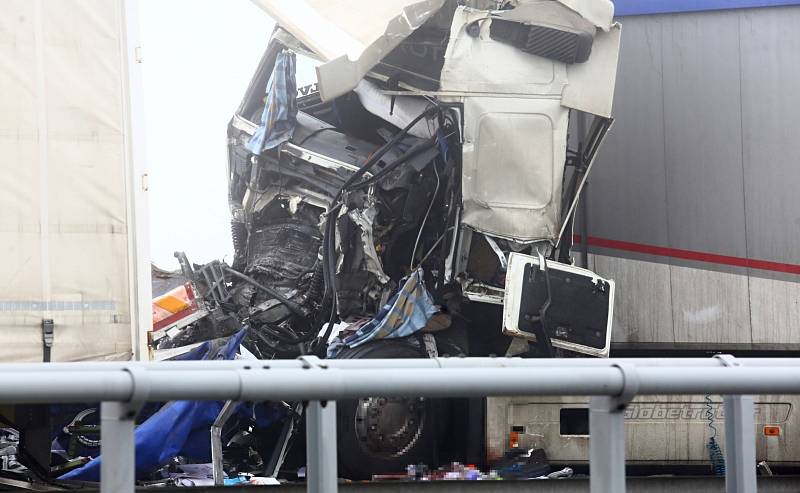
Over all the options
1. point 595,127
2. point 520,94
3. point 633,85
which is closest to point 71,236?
point 520,94

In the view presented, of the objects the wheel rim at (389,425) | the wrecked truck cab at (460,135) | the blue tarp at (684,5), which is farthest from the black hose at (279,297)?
the blue tarp at (684,5)

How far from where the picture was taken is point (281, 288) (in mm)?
8078

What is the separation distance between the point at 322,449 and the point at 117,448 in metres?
0.40

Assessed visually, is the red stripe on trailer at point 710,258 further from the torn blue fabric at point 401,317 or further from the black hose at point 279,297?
the black hose at point 279,297

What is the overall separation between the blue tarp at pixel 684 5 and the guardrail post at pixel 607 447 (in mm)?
5967

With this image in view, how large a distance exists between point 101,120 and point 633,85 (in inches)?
144

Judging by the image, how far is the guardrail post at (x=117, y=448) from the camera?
1.73 m

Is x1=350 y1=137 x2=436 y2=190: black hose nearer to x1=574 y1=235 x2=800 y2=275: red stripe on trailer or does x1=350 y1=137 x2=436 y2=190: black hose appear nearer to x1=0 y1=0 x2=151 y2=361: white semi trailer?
x1=574 y1=235 x2=800 y2=275: red stripe on trailer

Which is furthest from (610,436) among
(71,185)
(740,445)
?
(71,185)

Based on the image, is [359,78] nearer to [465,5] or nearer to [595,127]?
[465,5]

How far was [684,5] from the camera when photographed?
7.46m

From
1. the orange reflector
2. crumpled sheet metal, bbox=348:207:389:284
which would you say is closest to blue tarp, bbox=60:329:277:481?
the orange reflector

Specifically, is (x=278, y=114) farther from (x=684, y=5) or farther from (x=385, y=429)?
(x=684, y=5)

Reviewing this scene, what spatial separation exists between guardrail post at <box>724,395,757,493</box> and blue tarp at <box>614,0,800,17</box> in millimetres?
5798
